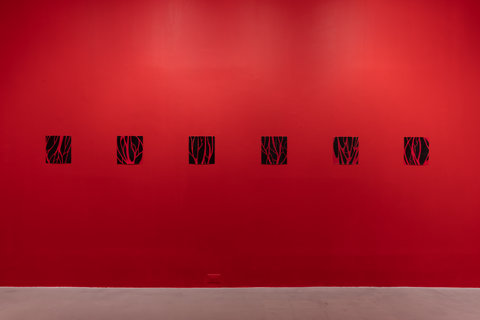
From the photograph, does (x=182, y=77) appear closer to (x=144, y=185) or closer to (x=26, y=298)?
(x=144, y=185)

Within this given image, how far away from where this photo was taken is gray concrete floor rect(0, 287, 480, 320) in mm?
2412

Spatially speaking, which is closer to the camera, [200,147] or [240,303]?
[240,303]

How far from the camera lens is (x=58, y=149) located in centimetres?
292

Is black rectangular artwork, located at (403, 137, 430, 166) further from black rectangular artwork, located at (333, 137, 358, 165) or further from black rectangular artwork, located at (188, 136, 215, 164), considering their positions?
black rectangular artwork, located at (188, 136, 215, 164)

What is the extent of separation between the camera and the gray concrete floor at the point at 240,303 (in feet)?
7.91

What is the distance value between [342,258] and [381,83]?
1.69m

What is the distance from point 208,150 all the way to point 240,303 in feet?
4.48

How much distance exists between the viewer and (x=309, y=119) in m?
2.93

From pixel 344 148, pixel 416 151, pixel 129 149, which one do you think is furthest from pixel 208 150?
pixel 416 151

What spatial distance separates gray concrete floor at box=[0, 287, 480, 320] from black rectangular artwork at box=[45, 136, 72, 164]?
120 cm

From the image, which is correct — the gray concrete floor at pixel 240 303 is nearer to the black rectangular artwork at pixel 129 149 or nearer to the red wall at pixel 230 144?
the red wall at pixel 230 144

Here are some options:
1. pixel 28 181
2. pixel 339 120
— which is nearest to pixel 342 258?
pixel 339 120

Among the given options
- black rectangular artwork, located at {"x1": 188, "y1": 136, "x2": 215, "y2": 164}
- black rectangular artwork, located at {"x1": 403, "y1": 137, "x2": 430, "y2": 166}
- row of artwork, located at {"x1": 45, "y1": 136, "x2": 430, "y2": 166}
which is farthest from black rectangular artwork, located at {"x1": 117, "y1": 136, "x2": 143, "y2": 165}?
black rectangular artwork, located at {"x1": 403, "y1": 137, "x2": 430, "y2": 166}

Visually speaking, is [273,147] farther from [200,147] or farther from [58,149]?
[58,149]
